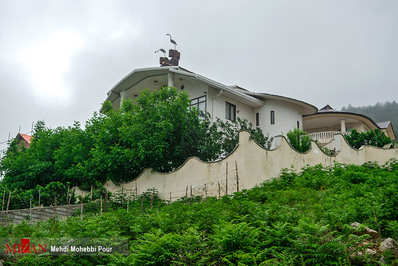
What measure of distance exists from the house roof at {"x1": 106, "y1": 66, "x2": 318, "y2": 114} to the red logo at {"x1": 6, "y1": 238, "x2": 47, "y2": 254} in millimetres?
15534

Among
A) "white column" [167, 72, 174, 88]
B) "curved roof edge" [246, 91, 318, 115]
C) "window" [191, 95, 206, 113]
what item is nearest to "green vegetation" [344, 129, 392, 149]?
"curved roof edge" [246, 91, 318, 115]

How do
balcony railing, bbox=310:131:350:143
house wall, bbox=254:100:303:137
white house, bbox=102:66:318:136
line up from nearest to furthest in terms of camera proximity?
white house, bbox=102:66:318:136
house wall, bbox=254:100:303:137
balcony railing, bbox=310:131:350:143

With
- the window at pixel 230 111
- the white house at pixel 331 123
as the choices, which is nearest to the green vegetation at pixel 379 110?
the white house at pixel 331 123

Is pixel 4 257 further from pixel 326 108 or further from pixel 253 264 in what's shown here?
pixel 326 108

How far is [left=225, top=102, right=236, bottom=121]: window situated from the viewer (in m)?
24.9

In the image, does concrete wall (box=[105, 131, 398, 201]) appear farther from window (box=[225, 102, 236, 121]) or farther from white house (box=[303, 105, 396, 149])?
white house (box=[303, 105, 396, 149])

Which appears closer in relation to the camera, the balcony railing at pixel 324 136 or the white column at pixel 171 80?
the white column at pixel 171 80

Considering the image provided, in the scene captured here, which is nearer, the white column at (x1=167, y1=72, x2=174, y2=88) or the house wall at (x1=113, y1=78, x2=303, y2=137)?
the white column at (x1=167, y1=72, x2=174, y2=88)

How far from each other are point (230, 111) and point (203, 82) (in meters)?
3.12

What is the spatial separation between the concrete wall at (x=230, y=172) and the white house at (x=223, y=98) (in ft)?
21.5

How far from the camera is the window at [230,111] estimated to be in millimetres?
24880

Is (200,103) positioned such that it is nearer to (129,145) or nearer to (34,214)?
(129,145)

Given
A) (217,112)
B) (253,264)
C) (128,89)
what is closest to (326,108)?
(217,112)

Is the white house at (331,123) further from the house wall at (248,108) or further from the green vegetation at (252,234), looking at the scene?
the green vegetation at (252,234)
